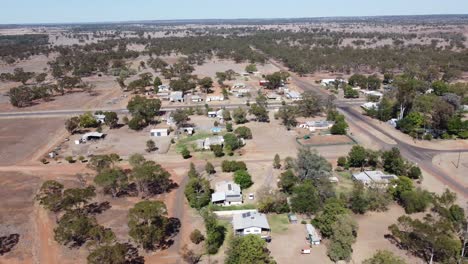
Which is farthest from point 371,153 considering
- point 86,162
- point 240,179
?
point 86,162

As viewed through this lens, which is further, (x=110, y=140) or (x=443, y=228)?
(x=110, y=140)

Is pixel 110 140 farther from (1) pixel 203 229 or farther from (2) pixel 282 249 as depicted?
(2) pixel 282 249

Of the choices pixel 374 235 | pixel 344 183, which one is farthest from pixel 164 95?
pixel 374 235

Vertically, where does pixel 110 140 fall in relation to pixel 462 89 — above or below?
below

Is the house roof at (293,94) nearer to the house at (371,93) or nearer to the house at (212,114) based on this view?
the house at (371,93)

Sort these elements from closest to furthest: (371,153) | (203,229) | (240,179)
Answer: (203,229), (240,179), (371,153)

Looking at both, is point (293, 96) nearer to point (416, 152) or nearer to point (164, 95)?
point (164, 95)
